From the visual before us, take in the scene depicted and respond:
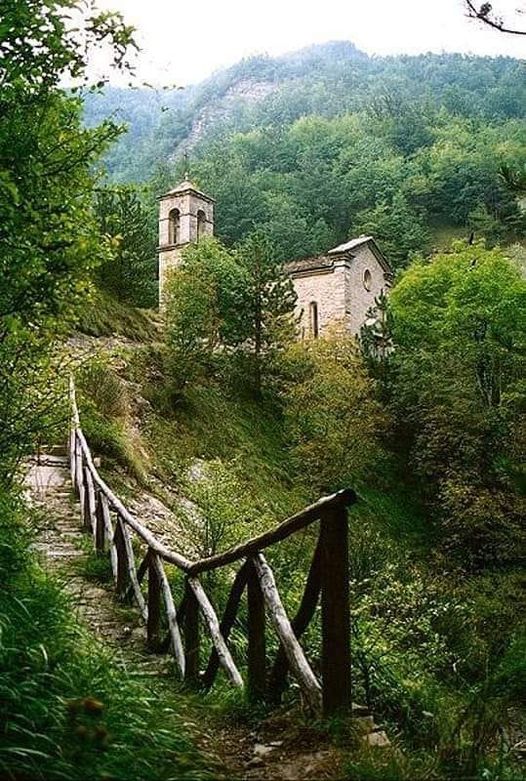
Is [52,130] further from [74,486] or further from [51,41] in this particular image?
[74,486]

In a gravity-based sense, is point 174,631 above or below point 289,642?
below

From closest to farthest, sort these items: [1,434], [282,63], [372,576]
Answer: [1,434] < [372,576] < [282,63]

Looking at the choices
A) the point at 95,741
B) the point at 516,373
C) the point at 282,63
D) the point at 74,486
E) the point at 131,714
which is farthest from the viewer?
the point at 282,63

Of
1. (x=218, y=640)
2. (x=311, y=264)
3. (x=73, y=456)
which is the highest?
(x=311, y=264)

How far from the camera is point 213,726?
12.3ft

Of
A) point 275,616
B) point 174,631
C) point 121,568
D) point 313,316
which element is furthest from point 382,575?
point 313,316

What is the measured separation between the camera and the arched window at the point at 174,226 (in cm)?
3294

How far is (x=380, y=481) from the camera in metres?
24.4

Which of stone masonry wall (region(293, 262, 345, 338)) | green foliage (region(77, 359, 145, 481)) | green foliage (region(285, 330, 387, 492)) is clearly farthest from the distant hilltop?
green foliage (region(77, 359, 145, 481))

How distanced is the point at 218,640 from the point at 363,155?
67.1 m


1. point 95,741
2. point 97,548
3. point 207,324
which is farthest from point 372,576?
point 207,324

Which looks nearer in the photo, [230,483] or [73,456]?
[230,483]

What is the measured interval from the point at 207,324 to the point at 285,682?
18660 mm

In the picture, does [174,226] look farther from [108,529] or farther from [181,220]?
[108,529]
